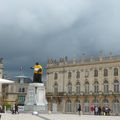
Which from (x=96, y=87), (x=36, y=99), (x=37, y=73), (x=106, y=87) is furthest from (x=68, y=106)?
(x=36, y=99)

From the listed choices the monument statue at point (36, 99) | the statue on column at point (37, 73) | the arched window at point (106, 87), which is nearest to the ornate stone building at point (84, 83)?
the arched window at point (106, 87)

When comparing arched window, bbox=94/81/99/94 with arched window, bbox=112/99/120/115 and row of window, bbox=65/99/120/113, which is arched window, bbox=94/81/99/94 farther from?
arched window, bbox=112/99/120/115

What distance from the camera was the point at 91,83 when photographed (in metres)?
74.4

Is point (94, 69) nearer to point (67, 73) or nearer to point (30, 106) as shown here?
point (67, 73)

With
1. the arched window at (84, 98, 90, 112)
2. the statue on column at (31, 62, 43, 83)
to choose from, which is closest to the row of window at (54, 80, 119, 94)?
the arched window at (84, 98, 90, 112)

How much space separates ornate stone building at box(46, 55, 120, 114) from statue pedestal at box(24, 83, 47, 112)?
2656cm

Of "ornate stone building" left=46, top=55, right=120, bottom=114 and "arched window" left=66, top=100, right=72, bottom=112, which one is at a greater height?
"ornate stone building" left=46, top=55, right=120, bottom=114

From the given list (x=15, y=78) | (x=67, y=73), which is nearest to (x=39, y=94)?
(x=67, y=73)

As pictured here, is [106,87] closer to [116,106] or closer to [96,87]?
[96,87]

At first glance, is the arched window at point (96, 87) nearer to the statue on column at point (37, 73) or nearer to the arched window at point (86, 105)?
the arched window at point (86, 105)

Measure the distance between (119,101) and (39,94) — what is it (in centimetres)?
3197

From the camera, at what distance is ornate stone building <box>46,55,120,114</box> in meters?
70.6

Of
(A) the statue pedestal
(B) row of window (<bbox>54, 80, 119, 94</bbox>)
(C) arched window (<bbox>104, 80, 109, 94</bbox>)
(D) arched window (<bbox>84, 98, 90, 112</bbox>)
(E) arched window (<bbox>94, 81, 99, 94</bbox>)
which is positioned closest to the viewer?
(A) the statue pedestal

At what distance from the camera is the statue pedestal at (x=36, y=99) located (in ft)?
133
